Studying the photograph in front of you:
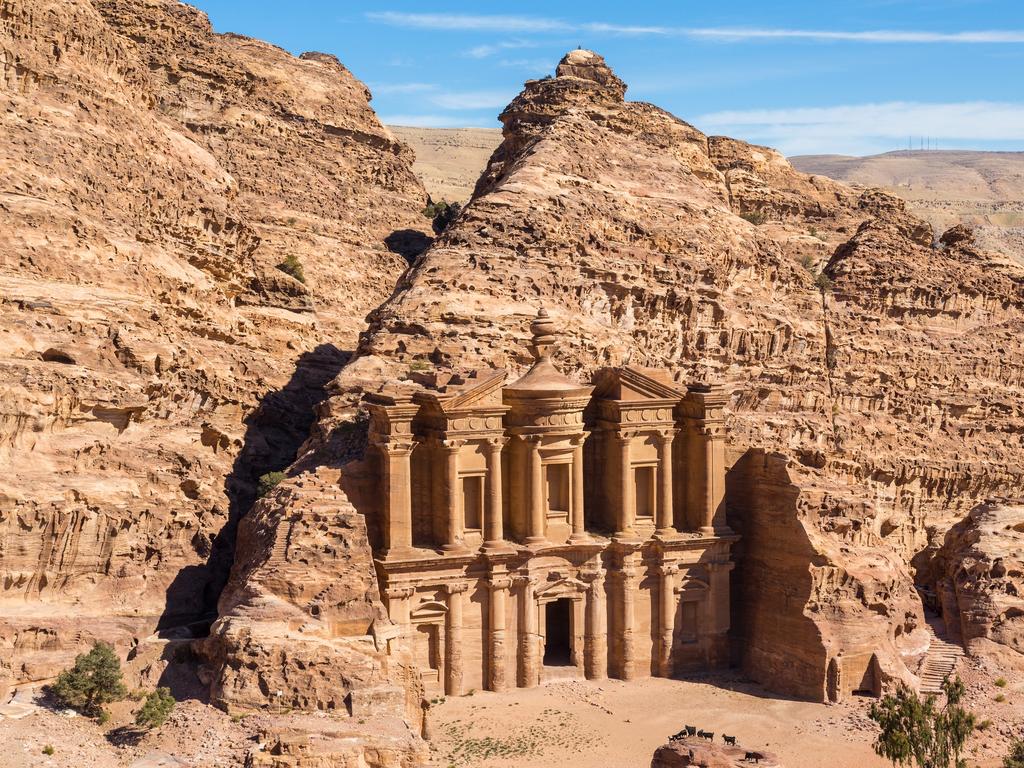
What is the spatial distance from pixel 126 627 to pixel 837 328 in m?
35.4

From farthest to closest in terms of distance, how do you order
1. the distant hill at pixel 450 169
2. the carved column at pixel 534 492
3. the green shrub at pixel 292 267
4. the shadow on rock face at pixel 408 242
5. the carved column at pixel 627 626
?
the distant hill at pixel 450 169
the shadow on rock face at pixel 408 242
the green shrub at pixel 292 267
the carved column at pixel 627 626
the carved column at pixel 534 492

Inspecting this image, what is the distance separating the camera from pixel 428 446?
43094 mm

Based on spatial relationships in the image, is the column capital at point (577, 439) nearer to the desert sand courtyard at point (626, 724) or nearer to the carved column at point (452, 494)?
the carved column at point (452, 494)

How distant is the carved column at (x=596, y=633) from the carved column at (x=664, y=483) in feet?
9.64

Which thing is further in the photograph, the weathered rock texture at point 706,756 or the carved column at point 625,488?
the carved column at point 625,488

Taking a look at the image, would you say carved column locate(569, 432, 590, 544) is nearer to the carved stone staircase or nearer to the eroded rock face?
the carved stone staircase

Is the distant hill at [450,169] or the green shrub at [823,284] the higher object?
the distant hill at [450,169]

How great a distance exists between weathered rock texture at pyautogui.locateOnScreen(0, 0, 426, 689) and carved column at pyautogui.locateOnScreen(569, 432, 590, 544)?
39.2 feet

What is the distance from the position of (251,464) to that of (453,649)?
472 inches

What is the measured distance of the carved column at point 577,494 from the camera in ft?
145

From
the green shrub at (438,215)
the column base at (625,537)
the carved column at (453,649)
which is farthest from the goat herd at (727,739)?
the green shrub at (438,215)

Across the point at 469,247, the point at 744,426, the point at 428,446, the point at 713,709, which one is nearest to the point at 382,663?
the point at 428,446

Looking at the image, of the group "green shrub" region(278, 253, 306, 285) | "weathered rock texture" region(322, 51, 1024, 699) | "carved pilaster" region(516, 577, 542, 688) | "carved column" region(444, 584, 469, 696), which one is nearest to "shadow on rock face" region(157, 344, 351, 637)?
"weathered rock texture" region(322, 51, 1024, 699)

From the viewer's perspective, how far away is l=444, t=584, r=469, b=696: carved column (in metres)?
42.3
